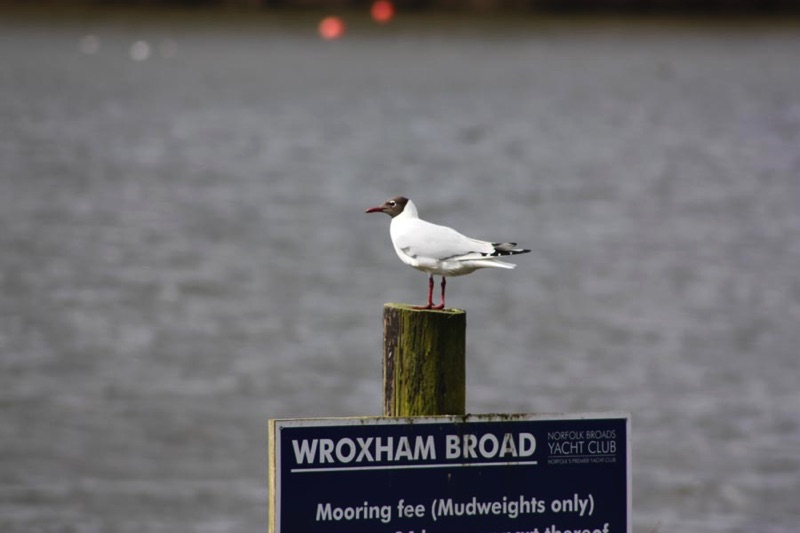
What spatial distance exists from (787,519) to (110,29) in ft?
345

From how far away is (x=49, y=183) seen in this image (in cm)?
3925

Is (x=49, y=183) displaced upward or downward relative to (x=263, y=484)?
upward

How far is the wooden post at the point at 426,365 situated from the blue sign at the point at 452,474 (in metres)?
0.37

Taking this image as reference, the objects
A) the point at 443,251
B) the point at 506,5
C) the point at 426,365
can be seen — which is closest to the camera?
the point at 426,365

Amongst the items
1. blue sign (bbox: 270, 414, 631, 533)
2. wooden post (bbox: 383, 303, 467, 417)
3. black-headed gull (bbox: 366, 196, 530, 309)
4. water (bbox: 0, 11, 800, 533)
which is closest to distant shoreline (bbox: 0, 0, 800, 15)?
water (bbox: 0, 11, 800, 533)

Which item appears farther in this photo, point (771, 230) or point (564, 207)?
point (564, 207)

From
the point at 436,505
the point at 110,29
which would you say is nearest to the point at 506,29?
the point at 110,29

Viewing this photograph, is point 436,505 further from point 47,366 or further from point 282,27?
point 282,27

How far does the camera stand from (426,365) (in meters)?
4.09

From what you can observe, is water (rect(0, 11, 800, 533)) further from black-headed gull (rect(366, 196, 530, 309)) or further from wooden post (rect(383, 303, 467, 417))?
wooden post (rect(383, 303, 467, 417))

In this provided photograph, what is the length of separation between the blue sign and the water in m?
3.66

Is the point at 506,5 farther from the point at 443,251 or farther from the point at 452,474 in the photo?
the point at 452,474

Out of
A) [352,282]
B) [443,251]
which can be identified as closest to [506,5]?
[352,282]

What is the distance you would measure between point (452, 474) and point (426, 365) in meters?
0.46
